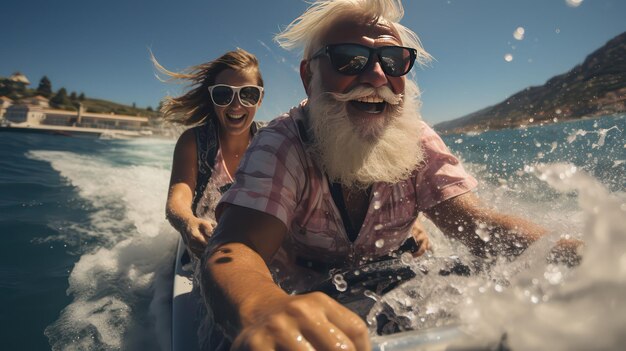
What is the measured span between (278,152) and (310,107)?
1.31 feet

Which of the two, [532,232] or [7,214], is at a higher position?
[532,232]

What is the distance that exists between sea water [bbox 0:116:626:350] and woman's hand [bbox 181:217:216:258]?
0.54 meters

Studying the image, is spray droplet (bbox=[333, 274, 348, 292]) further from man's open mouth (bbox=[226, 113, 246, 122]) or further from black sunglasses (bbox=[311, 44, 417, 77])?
man's open mouth (bbox=[226, 113, 246, 122])

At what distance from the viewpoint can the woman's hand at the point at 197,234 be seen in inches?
85.2

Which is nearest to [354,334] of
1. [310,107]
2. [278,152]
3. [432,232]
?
[278,152]

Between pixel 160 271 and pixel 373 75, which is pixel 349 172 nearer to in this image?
pixel 373 75

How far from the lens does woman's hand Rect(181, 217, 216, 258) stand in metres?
2.16

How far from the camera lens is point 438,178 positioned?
74.0 inches

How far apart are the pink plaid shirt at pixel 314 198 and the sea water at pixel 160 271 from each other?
1.19 feet

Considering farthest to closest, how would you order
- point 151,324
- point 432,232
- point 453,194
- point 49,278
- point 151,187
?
point 151,187, point 432,232, point 49,278, point 151,324, point 453,194

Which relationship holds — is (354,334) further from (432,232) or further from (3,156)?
(3,156)

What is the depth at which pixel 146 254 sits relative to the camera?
3580 mm

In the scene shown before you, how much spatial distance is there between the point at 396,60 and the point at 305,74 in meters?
0.55

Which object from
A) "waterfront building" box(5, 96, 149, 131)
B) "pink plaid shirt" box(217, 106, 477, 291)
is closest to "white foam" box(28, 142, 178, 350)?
"pink plaid shirt" box(217, 106, 477, 291)
